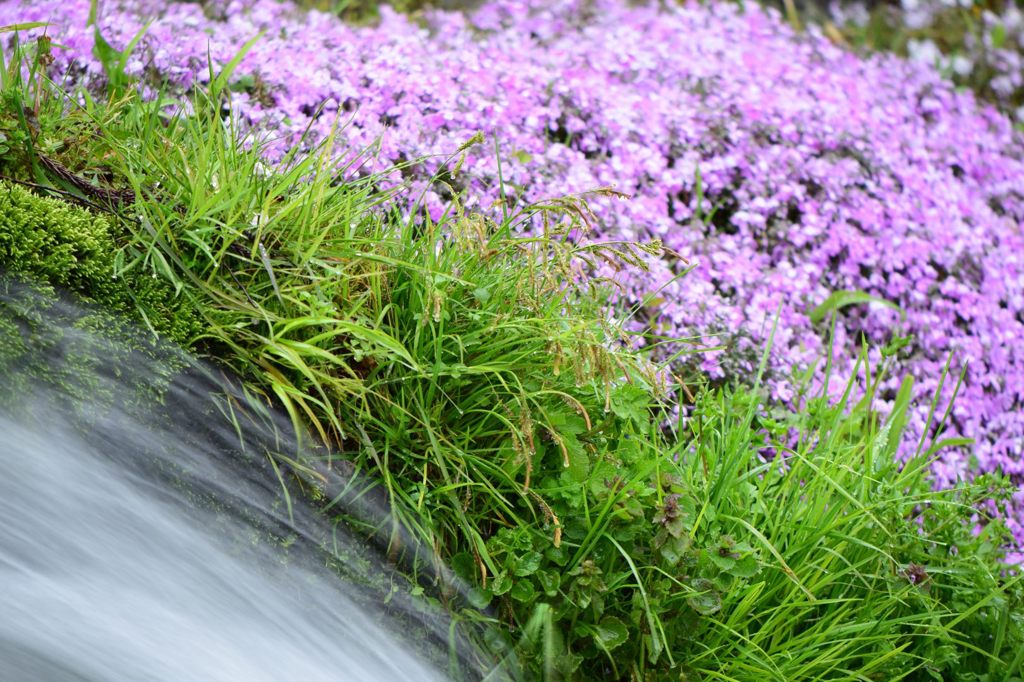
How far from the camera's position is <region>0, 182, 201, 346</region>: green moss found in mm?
1968

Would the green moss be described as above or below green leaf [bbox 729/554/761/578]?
above

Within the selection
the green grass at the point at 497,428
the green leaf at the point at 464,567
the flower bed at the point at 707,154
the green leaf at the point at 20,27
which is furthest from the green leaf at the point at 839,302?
the green leaf at the point at 20,27

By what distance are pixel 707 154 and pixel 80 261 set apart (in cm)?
260

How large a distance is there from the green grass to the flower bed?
2.06 ft

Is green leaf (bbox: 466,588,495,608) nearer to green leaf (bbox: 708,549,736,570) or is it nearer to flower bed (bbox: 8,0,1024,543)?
green leaf (bbox: 708,549,736,570)

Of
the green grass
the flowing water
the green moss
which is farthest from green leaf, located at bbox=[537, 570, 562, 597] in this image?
the green moss

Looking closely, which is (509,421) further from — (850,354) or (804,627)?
(850,354)

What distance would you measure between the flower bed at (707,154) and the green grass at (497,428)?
0.63 m

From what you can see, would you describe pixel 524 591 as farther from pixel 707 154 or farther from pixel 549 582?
pixel 707 154

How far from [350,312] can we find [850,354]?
2169 mm

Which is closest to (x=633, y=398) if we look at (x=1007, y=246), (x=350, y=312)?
(x=350, y=312)

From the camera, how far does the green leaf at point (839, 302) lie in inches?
136

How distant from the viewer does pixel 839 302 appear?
11.3 feet

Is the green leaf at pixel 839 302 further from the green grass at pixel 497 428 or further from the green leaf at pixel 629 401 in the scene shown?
the green leaf at pixel 629 401
